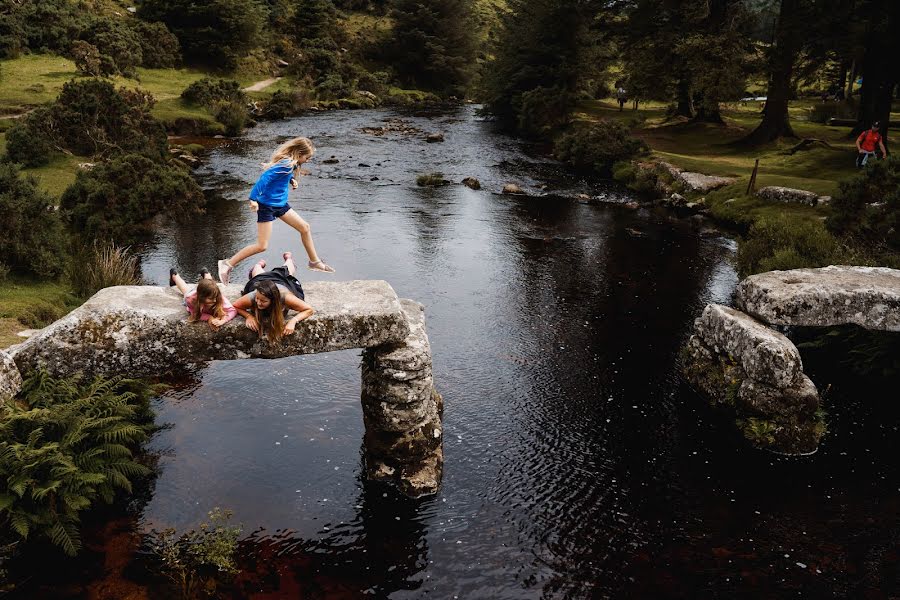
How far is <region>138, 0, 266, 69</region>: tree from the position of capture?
240 feet

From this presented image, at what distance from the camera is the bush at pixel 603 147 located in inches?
1683

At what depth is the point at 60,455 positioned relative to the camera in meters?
8.94

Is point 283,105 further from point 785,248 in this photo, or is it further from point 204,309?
point 204,309

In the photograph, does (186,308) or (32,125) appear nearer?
(186,308)

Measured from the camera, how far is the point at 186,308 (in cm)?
1050

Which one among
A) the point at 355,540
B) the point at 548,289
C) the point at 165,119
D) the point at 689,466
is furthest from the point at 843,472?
the point at 165,119

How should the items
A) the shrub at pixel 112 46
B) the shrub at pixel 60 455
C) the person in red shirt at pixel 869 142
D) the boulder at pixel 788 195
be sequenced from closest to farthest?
1. the shrub at pixel 60 455
2. the boulder at pixel 788 195
3. the person in red shirt at pixel 869 142
4. the shrub at pixel 112 46

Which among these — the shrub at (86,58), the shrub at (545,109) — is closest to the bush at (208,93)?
the shrub at (86,58)

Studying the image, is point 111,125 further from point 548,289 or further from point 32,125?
point 548,289

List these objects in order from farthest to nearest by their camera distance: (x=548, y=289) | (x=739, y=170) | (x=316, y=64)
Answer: (x=316, y=64), (x=739, y=170), (x=548, y=289)

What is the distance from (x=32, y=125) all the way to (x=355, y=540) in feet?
102

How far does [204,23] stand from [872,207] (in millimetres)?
75131

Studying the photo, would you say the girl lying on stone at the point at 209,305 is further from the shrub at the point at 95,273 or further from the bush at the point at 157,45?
the bush at the point at 157,45

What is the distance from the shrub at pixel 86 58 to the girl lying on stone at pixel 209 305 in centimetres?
5238
